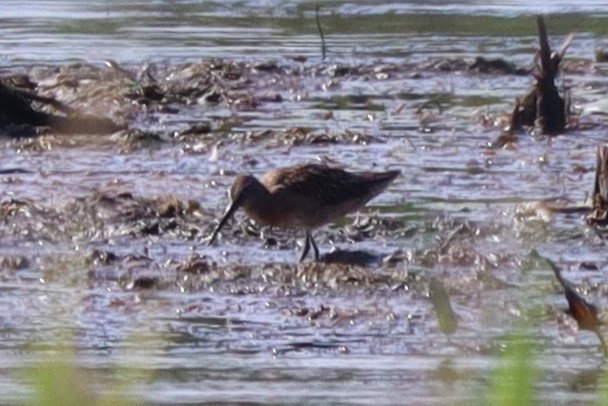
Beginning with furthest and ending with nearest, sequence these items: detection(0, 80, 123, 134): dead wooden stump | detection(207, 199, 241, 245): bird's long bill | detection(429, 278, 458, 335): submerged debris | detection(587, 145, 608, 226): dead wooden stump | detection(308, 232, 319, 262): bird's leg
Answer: detection(0, 80, 123, 134): dead wooden stump
detection(587, 145, 608, 226): dead wooden stump
detection(207, 199, 241, 245): bird's long bill
detection(308, 232, 319, 262): bird's leg
detection(429, 278, 458, 335): submerged debris

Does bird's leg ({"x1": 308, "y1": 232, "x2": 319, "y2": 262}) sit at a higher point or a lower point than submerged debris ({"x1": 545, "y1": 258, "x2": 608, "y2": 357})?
lower

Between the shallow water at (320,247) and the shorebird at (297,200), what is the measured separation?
0.67 feet

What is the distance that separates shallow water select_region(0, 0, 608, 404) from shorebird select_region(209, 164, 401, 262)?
0.20m

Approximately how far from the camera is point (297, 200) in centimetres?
1076

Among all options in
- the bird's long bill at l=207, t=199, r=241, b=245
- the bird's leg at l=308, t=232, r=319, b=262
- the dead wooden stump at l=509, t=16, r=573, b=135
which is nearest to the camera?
the bird's leg at l=308, t=232, r=319, b=262

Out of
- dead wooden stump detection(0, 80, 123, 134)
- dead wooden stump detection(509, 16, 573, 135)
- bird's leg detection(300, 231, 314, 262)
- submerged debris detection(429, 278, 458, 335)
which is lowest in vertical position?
dead wooden stump detection(0, 80, 123, 134)

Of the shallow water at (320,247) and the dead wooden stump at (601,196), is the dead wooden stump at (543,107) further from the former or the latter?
the dead wooden stump at (601,196)

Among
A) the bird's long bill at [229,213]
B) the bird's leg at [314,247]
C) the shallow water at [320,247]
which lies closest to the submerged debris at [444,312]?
the shallow water at [320,247]

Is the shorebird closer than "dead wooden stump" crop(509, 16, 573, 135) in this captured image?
Yes

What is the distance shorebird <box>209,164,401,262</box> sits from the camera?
10.7 m

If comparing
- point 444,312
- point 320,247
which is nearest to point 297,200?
point 320,247

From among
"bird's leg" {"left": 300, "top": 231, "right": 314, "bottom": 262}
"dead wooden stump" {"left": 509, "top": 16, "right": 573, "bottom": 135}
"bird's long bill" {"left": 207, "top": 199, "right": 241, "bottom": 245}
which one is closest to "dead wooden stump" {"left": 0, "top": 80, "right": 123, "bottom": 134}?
"dead wooden stump" {"left": 509, "top": 16, "right": 573, "bottom": 135}

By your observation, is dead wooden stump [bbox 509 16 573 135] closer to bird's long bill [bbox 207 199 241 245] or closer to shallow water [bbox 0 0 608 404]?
shallow water [bbox 0 0 608 404]

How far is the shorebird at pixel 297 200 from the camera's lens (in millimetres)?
10719
